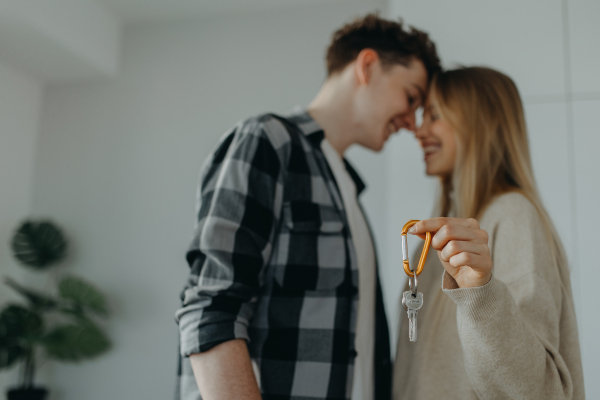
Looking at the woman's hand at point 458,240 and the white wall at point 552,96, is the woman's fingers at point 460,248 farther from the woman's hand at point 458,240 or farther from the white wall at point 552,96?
the white wall at point 552,96

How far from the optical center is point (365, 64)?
112 cm

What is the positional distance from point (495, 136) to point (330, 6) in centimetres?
152

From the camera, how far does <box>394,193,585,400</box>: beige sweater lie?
1.86ft

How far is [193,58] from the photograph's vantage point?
7.56 feet

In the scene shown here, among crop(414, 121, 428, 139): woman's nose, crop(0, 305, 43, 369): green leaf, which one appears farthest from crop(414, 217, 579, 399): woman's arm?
crop(0, 305, 43, 369): green leaf

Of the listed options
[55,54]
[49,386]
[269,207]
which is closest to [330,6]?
[55,54]

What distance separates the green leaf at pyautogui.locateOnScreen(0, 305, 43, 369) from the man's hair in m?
1.80

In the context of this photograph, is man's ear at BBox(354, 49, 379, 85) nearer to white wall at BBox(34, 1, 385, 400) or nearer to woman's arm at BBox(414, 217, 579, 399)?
woman's arm at BBox(414, 217, 579, 399)

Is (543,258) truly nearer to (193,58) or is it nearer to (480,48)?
(480,48)

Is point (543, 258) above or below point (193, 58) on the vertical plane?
below

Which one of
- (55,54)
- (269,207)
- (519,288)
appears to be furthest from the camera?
(55,54)

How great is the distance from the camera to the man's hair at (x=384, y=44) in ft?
3.73

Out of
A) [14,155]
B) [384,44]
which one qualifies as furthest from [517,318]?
[14,155]

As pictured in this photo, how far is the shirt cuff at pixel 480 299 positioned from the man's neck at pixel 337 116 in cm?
64
